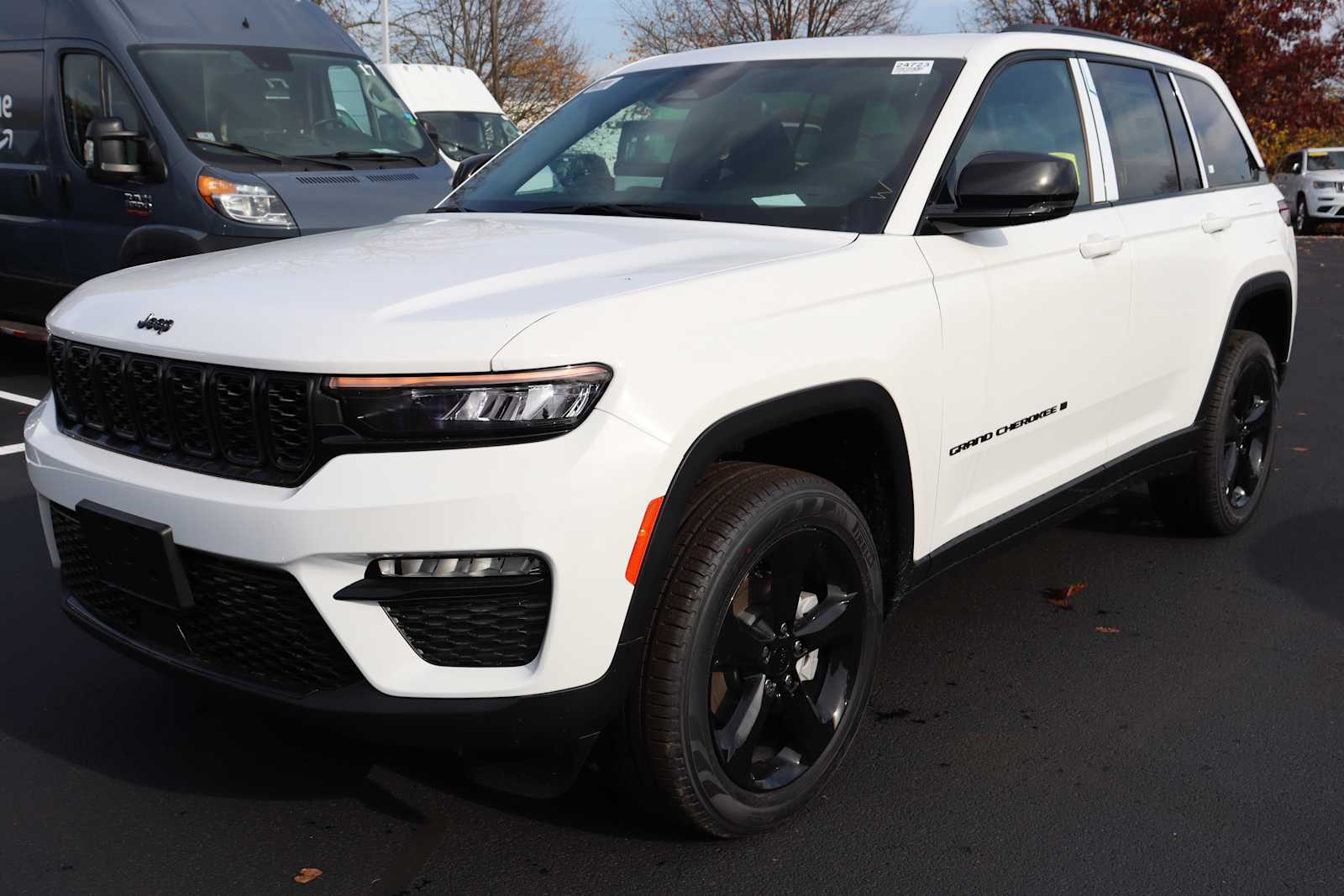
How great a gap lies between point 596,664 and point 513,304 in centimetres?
70

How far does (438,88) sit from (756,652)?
17.3 m

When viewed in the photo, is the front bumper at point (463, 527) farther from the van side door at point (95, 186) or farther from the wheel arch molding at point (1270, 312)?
the van side door at point (95, 186)

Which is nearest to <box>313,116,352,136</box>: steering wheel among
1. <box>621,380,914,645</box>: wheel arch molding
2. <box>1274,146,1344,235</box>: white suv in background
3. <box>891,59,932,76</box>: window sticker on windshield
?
<box>891,59,932,76</box>: window sticker on windshield

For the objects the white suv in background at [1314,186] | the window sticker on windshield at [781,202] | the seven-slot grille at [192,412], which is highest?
the window sticker on windshield at [781,202]


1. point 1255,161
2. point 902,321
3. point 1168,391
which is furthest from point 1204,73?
point 902,321

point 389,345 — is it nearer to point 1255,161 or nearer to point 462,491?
point 462,491

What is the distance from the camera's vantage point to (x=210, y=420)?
2.58 metres

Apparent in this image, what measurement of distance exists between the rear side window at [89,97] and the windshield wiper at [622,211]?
4815 millimetres

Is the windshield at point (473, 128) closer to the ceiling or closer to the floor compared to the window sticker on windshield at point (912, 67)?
closer to the floor

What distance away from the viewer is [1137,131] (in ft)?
14.4

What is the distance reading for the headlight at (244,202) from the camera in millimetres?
7461

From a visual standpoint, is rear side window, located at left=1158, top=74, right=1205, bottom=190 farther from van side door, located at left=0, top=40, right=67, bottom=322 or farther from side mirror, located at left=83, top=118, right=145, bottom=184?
van side door, located at left=0, top=40, right=67, bottom=322

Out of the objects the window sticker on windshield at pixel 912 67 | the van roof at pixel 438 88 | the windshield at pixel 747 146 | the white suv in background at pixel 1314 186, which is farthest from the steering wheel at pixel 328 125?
the white suv in background at pixel 1314 186

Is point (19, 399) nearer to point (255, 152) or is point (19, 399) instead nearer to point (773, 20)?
point (255, 152)
